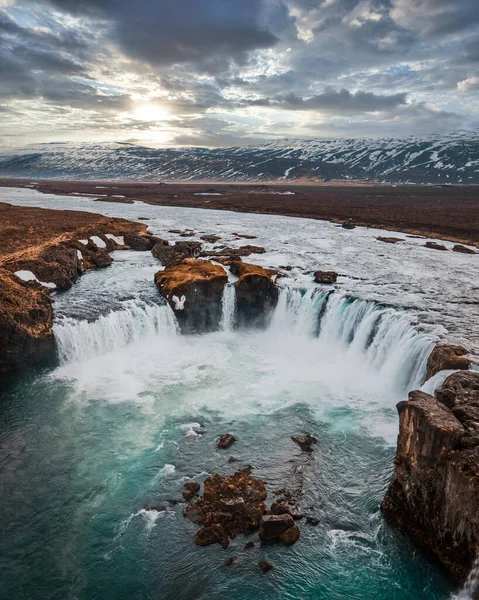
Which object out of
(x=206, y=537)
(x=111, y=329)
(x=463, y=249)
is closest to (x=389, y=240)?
(x=463, y=249)

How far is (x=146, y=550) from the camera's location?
40.2ft

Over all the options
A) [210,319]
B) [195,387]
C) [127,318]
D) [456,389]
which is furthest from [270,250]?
[456,389]

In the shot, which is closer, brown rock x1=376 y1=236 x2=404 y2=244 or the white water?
the white water

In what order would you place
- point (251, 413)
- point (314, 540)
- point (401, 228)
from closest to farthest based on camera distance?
point (314, 540), point (251, 413), point (401, 228)

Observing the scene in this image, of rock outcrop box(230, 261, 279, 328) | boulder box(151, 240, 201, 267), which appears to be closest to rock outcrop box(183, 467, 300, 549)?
rock outcrop box(230, 261, 279, 328)

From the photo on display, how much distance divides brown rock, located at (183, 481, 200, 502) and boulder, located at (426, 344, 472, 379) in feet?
37.3

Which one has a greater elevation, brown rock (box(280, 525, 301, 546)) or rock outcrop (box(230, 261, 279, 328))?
rock outcrop (box(230, 261, 279, 328))

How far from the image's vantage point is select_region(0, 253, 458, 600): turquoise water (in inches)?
451

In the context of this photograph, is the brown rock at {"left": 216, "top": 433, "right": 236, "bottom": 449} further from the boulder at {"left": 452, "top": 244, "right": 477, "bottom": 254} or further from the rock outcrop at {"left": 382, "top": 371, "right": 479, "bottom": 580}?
the boulder at {"left": 452, "top": 244, "right": 477, "bottom": 254}

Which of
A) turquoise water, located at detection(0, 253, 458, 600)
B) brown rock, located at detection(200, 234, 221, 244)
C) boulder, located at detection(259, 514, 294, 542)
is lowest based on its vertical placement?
turquoise water, located at detection(0, 253, 458, 600)

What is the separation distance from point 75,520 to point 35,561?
1.57 m

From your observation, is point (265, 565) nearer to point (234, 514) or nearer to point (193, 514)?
point (234, 514)

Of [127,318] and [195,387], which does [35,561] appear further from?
[127,318]

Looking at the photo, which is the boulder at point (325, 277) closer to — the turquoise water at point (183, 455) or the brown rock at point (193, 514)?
the turquoise water at point (183, 455)
